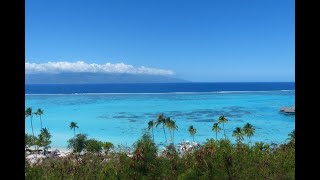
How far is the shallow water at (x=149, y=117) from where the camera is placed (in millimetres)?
21812

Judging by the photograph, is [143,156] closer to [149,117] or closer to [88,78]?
[149,117]

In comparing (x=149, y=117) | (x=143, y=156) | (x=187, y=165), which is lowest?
(x=149, y=117)

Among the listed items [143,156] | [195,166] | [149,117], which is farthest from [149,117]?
[143,156]

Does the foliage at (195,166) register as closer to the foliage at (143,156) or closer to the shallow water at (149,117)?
the foliage at (143,156)

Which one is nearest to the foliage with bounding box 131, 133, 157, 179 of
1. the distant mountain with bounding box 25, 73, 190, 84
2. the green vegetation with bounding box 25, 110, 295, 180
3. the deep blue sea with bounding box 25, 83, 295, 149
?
the green vegetation with bounding box 25, 110, 295, 180

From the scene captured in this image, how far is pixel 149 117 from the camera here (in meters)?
26.7

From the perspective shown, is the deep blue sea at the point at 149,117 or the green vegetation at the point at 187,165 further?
the deep blue sea at the point at 149,117

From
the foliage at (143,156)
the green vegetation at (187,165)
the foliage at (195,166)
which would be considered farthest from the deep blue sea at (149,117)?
the foliage at (143,156)

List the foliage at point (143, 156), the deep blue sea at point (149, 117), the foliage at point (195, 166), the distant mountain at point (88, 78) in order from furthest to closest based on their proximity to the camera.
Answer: the distant mountain at point (88, 78), the deep blue sea at point (149, 117), the foliage at point (195, 166), the foliage at point (143, 156)

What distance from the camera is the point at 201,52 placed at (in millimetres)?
36688

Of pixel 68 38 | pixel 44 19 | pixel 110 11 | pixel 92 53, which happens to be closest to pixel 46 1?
pixel 44 19

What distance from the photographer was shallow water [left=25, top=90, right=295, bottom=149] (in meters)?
21.8
